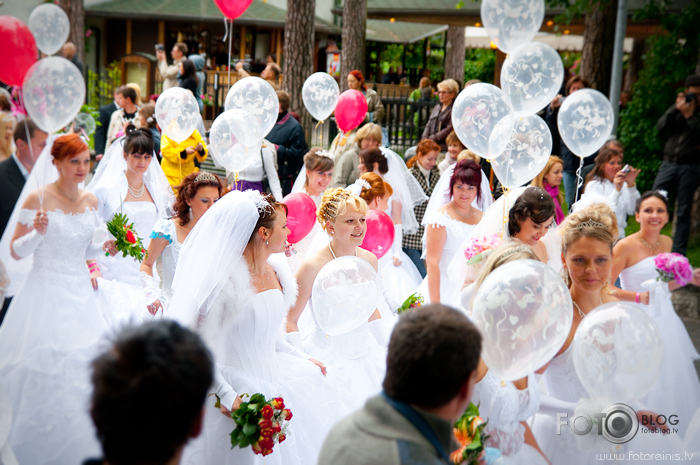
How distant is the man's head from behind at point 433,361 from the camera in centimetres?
169

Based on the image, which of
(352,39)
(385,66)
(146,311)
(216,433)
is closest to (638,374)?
(216,433)

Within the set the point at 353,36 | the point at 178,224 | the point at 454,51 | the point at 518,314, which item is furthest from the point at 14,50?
the point at 454,51

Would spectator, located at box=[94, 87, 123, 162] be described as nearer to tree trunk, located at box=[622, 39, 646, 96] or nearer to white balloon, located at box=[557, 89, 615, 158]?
white balloon, located at box=[557, 89, 615, 158]

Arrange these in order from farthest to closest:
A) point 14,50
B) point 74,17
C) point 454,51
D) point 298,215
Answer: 1. point 454,51
2. point 74,17
3. point 298,215
4. point 14,50

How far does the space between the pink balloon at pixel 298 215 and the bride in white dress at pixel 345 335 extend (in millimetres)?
611

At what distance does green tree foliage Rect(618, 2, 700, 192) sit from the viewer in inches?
444

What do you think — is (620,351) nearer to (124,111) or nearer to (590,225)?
(590,225)

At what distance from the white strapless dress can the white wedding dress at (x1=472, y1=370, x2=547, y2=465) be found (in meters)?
2.36

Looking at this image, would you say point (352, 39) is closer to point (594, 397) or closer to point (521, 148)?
point (521, 148)

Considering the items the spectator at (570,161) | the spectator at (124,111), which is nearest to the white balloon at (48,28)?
the spectator at (124,111)

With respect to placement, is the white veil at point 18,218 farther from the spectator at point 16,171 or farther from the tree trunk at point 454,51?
the tree trunk at point 454,51

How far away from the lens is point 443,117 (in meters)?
9.10

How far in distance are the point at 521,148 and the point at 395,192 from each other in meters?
1.79

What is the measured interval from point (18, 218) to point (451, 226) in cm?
328
